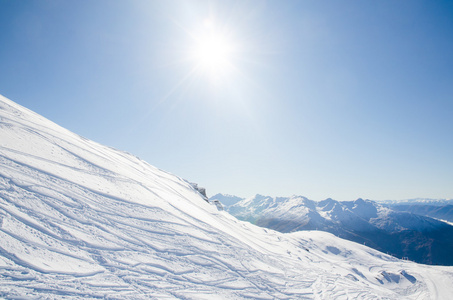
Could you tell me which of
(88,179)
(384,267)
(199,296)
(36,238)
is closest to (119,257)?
(36,238)

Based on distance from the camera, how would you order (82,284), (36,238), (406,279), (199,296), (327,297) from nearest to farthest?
(82,284) < (36,238) < (199,296) < (327,297) < (406,279)

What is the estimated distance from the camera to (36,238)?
6531 millimetres

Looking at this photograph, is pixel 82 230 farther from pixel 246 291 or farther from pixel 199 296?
pixel 246 291

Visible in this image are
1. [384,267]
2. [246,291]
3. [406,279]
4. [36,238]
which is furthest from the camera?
[384,267]

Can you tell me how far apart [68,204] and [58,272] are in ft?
12.0

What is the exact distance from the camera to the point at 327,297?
10.6 metres

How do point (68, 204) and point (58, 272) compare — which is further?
point (68, 204)

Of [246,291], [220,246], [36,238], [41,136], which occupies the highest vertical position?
[41,136]

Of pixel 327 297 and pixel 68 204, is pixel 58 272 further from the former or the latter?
pixel 327 297

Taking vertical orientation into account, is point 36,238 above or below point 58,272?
above

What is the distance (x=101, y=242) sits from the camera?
784 cm

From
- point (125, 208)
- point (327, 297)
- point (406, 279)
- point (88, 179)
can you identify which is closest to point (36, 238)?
point (125, 208)

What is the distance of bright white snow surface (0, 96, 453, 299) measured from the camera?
5969 mm

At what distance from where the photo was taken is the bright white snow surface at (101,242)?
5969 mm
